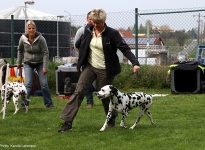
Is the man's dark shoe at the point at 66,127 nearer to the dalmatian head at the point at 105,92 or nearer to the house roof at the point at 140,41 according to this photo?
the dalmatian head at the point at 105,92

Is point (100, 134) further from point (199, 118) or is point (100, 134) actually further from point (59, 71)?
point (59, 71)

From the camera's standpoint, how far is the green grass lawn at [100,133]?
252 inches

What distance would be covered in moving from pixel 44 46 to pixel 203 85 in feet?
17.5

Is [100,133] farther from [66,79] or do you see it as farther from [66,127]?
[66,79]

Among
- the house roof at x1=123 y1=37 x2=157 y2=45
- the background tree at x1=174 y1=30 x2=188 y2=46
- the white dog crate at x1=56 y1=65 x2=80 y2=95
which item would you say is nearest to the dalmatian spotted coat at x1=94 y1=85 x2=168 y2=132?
the white dog crate at x1=56 y1=65 x2=80 y2=95

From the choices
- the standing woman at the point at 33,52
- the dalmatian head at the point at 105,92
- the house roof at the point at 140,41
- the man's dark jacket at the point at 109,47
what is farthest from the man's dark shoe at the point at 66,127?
the house roof at the point at 140,41

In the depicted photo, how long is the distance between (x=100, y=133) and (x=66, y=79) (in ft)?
19.8

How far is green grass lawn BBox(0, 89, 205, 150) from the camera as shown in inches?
252

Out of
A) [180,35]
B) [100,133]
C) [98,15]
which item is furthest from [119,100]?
[180,35]

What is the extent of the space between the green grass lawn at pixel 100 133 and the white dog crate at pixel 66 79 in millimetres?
2843

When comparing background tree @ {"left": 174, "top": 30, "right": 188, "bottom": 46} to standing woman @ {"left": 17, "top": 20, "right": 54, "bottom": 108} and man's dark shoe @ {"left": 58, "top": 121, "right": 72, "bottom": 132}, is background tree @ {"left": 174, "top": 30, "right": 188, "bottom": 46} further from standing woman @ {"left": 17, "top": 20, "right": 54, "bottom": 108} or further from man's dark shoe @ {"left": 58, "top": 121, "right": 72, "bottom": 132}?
man's dark shoe @ {"left": 58, "top": 121, "right": 72, "bottom": 132}

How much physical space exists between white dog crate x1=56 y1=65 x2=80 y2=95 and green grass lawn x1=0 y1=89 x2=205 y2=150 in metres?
2.84

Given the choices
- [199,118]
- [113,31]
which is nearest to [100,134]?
[113,31]

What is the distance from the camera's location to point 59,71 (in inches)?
525
